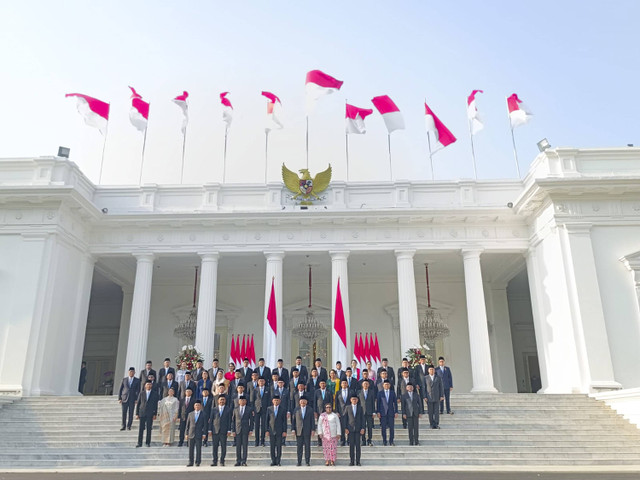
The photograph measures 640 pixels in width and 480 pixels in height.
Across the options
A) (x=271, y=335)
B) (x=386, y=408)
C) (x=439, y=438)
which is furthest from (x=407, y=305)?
(x=386, y=408)

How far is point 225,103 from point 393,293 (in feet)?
34.1

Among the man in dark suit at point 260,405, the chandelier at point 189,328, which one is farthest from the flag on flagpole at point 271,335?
the chandelier at point 189,328

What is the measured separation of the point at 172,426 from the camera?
1051 centimetres

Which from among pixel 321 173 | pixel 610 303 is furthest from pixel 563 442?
pixel 321 173

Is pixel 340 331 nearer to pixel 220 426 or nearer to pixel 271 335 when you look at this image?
pixel 271 335

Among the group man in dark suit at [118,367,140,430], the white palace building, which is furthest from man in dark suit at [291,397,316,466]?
the white palace building

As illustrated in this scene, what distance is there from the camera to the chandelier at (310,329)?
64.6 ft

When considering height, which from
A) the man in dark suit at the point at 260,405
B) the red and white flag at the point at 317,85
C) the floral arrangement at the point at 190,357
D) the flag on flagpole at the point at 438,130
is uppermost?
the red and white flag at the point at 317,85

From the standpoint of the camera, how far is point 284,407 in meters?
9.52

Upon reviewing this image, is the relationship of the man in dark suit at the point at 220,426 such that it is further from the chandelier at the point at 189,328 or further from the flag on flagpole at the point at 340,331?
the chandelier at the point at 189,328

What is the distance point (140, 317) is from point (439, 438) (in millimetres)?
10443

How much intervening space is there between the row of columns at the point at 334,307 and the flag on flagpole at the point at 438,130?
4270 mm

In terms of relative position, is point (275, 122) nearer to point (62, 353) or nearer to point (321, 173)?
point (321, 173)

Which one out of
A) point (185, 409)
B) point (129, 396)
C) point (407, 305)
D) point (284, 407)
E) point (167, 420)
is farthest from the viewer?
point (407, 305)
